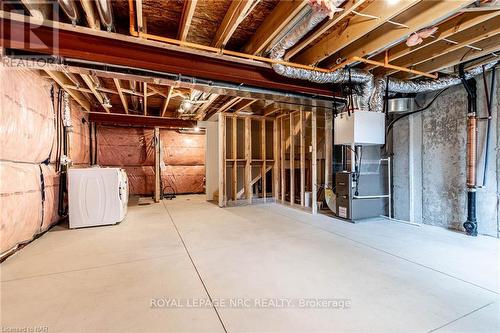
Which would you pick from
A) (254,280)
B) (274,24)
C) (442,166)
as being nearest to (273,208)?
(442,166)

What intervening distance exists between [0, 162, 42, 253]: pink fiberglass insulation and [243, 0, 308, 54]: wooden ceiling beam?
2.98 m

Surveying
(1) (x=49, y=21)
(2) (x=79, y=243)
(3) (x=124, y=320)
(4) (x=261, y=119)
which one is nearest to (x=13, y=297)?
(3) (x=124, y=320)

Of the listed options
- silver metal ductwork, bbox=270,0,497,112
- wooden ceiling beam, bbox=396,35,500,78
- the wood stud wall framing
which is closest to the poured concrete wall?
silver metal ductwork, bbox=270,0,497,112

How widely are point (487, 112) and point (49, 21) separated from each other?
522 centimetres

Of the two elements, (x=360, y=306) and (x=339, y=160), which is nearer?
(x=360, y=306)

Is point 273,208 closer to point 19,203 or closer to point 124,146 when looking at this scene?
point 19,203

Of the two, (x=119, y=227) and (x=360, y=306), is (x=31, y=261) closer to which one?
(x=119, y=227)

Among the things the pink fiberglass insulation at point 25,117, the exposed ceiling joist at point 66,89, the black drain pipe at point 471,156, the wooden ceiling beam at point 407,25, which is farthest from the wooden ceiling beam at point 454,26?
the exposed ceiling joist at point 66,89

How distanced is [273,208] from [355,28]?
12.5ft

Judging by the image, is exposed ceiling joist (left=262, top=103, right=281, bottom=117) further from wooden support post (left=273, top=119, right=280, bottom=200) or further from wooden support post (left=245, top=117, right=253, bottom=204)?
wooden support post (left=245, top=117, right=253, bottom=204)

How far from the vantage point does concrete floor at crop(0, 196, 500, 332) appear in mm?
1476

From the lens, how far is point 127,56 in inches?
Answer: 94.3

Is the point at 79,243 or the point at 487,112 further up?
the point at 487,112

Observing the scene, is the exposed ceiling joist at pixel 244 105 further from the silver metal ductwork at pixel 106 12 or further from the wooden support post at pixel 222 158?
the silver metal ductwork at pixel 106 12
